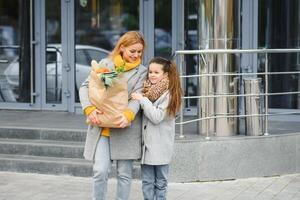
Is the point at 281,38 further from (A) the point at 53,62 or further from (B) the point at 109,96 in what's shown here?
(B) the point at 109,96

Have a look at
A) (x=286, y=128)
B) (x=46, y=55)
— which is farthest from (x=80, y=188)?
(x=46, y=55)

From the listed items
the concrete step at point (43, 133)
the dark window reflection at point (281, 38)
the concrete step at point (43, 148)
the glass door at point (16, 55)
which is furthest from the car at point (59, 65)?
the dark window reflection at point (281, 38)

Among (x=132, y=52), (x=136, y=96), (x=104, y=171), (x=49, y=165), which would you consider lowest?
(x=49, y=165)

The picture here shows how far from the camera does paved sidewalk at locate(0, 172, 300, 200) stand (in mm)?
7285

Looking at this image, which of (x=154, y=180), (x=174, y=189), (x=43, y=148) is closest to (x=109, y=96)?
(x=154, y=180)

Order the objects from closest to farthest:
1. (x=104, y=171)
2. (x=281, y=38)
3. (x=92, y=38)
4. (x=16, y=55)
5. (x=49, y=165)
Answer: (x=104, y=171) < (x=49, y=165) < (x=281, y=38) < (x=92, y=38) < (x=16, y=55)

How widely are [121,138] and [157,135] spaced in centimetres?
33

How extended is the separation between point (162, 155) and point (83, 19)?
Answer: 6047 millimetres

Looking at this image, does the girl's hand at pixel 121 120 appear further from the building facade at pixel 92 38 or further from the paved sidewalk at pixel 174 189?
the building facade at pixel 92 38

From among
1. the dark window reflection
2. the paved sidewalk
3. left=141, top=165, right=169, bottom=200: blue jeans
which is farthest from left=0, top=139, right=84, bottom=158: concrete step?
the dark window reflection

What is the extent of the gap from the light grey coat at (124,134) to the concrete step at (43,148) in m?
2.79

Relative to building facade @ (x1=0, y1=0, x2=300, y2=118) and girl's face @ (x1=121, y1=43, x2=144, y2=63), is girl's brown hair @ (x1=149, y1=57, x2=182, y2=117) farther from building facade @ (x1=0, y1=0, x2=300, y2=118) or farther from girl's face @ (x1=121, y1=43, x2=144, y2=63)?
building facade @ (x1=0, y1=0, x2=300, y2=118)

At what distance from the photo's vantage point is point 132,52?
5.74 m

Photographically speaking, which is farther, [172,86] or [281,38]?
[281,38]
